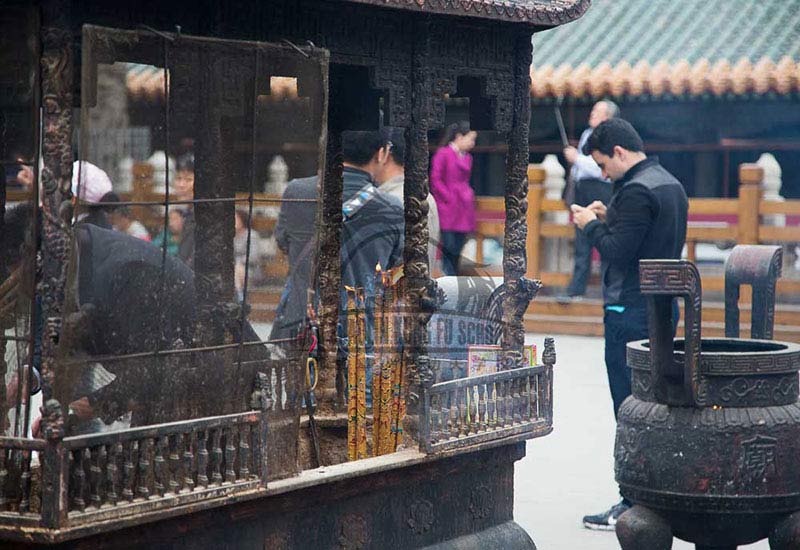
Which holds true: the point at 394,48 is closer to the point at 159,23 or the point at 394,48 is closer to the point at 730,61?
the point at 159,23

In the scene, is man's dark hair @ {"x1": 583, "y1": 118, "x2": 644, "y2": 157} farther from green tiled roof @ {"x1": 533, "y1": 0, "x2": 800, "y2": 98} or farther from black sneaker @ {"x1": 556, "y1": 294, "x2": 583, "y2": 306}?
green tiled roof @ {"x1": 533, "y1": 0, "x2": 800, "y2": 98}

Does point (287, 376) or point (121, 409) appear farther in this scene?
point (287, 376)

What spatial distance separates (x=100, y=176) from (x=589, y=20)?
1707 cm

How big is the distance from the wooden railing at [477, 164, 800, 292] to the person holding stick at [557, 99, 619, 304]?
18 cm

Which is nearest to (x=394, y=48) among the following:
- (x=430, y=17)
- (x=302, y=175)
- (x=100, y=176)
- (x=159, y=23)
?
(x=430, y=17)

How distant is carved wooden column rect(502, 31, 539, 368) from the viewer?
684 centimetres

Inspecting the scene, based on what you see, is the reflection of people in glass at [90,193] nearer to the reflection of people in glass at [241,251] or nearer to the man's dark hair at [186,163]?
the man's dark hair at [186,163]

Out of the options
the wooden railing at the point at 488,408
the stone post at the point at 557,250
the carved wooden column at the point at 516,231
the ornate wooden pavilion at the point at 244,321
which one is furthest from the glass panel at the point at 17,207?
the stone post at the point at 557,250

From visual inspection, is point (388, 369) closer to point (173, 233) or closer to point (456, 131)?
point (173, 233)

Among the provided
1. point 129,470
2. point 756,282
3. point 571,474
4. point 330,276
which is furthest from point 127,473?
point 571,474

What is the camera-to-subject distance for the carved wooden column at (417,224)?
6184mm

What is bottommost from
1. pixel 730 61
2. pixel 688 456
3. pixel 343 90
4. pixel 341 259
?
pixel 688 456

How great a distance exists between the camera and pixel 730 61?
18.6m

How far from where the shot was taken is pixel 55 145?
178 inches
